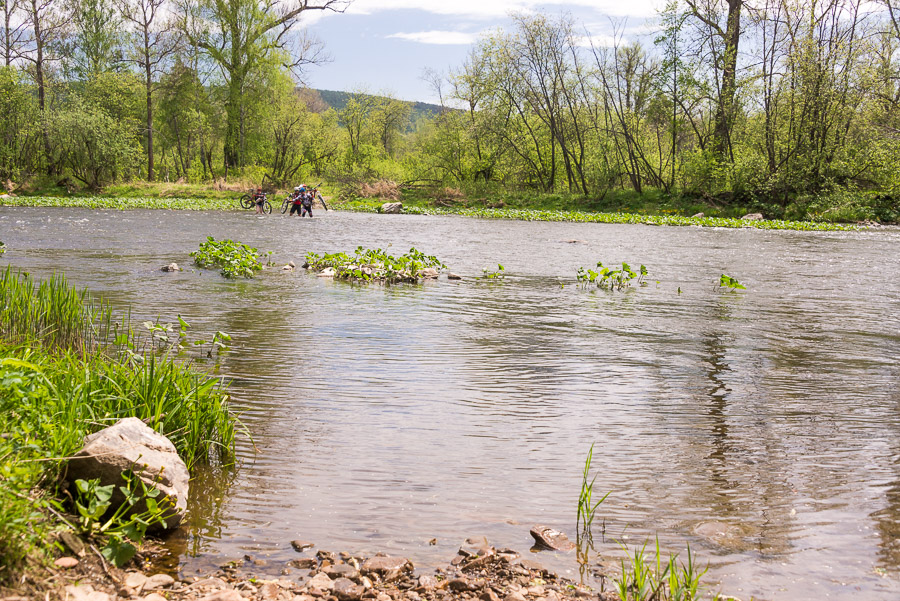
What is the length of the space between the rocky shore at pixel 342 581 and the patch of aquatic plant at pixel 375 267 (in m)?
11.2

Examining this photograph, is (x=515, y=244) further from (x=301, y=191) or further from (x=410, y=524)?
(x=410, y=524)

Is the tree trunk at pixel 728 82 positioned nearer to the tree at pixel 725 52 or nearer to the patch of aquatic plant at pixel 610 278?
the tree at pixel 725 52

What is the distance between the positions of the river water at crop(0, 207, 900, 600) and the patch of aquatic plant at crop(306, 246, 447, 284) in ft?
2.56

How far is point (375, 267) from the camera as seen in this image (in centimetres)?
1510

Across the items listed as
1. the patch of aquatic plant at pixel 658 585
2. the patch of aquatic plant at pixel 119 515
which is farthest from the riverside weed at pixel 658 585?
the patch of aquatic plant at pixel 119 515

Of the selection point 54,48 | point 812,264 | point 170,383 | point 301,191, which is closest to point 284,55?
point 54,48

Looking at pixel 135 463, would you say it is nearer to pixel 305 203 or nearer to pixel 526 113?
pixel 305 203

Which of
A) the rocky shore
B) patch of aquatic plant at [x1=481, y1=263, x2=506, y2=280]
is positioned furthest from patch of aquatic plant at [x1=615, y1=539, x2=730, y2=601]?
patch of aquatic plant at [x1=481, y1=263, x2=506, y2=280]

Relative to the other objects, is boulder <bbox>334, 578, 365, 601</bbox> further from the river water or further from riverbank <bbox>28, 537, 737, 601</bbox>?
the river water

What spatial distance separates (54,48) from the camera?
50.3 metres

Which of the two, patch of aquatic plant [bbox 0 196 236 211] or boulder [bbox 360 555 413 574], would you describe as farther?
patch of aquatic plant [bbox 0 196 236 211]

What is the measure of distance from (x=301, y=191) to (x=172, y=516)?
32.4 metres

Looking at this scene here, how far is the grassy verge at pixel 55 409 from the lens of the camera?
284cm

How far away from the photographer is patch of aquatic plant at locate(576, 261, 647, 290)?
47.5 ft
